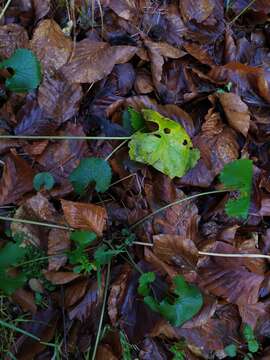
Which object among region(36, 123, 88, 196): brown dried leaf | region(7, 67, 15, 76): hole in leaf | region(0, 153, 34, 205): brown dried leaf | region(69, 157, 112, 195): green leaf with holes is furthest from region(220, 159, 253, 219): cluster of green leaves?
region(7, 67, 15, 76): hole in leaf

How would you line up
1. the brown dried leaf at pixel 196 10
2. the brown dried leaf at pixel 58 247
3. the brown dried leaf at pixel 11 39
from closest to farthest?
1. the brown dried leaf at pixel 58 247
2. the brown dried leaf at pixel 11 39
3. the brown dried leaf at pixel 196 10

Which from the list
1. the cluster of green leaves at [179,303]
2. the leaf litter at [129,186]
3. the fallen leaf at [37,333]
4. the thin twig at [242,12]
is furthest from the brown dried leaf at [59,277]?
the thin twig at [242,12]

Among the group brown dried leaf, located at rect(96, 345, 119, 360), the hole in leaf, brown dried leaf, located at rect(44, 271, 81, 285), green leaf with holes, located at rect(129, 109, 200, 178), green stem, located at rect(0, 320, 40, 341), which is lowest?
brown dried leaf, located at rect(96, 345, 119, 360)

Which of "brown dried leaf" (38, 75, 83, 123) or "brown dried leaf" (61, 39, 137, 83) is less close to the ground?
"brown dried leaf" (61, 39, 137, 83)

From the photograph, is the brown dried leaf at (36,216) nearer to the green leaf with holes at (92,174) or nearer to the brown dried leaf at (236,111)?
the green leaf with holes at (92,174)

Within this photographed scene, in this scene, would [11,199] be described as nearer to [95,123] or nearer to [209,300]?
[95,123]

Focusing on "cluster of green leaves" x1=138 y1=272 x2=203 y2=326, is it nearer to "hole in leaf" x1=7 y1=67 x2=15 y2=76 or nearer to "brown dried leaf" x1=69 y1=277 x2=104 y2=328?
"brown dried leaf" x1=69 y1=277 x2=104 y2=328
